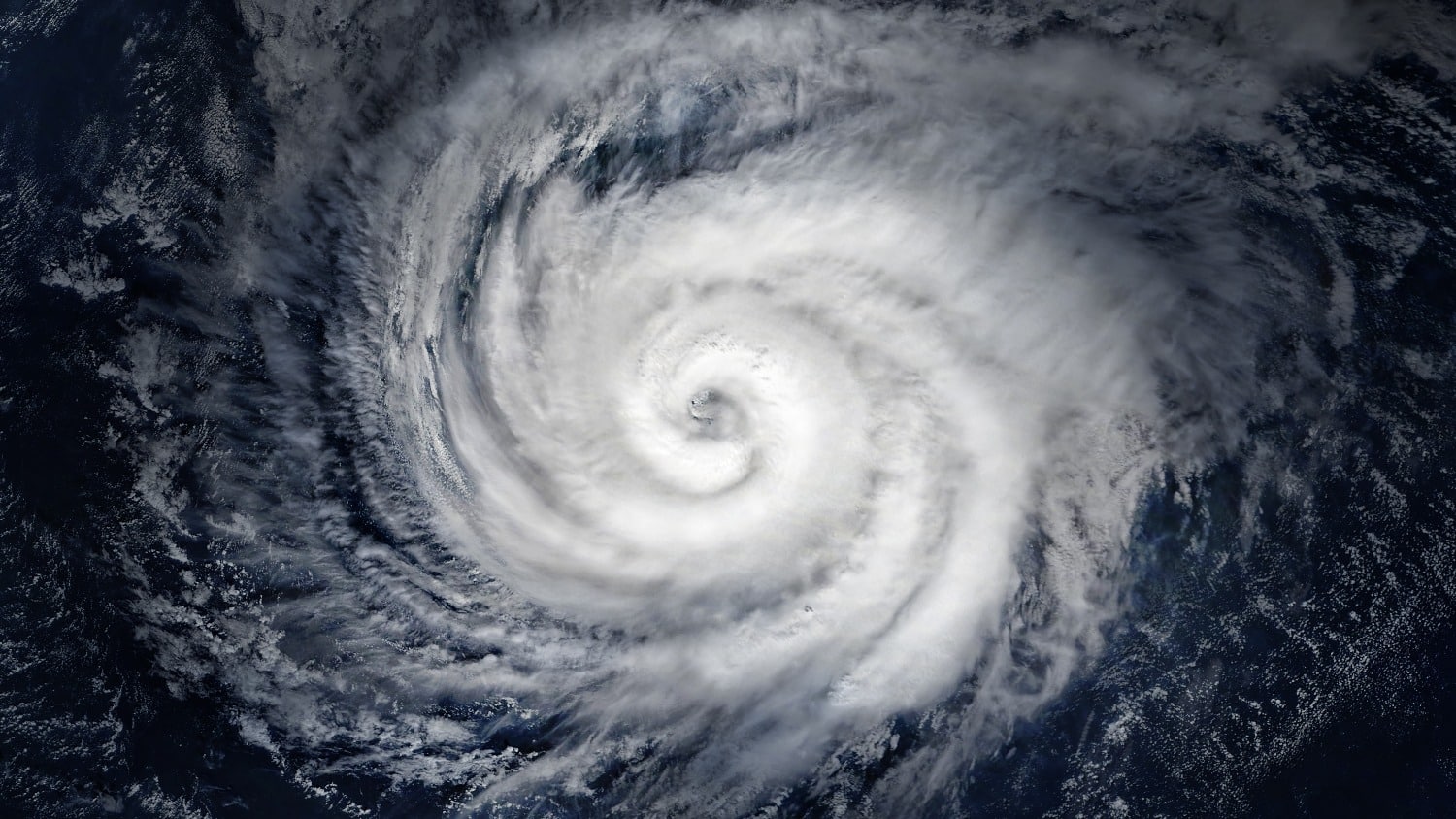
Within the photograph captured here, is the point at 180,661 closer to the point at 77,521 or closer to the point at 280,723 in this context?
the point at 280,723

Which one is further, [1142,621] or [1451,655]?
[1142,621]

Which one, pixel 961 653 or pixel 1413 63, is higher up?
pixel 1413 63

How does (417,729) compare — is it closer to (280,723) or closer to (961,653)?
(280,723)

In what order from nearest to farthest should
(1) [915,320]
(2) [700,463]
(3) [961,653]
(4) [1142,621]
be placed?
(4) [1142,621], (3) [961,653], (1) [915,320], (2) [700,463]

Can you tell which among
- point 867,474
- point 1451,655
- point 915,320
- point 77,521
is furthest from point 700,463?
Result: point 1451,655

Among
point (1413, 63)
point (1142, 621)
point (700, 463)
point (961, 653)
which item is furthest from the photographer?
point (700, 463)

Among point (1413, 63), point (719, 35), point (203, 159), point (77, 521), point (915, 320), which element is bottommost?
point (77, 521)
